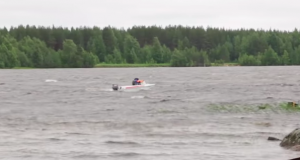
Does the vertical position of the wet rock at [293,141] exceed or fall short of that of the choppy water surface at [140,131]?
it exceeds it

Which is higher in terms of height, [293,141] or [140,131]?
[293,141]

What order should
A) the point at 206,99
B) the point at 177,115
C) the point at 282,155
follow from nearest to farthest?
the point at 282,155 < the point at 177,115 < the point at 206,99

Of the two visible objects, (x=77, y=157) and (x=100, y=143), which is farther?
(x=100, y=143)

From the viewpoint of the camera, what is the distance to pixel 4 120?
41.0 meters

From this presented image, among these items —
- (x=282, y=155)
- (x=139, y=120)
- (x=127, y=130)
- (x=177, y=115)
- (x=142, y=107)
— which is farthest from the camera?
(x=142, y=107)

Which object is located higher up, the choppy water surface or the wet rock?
the wet rock

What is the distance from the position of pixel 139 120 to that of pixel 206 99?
20.0 metres

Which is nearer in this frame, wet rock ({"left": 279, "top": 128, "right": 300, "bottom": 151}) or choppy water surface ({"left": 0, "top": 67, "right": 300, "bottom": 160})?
wet rock ({"left": 279, "top": 128, "right": 300, "bottom": 151})

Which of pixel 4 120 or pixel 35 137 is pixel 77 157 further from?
pixel 4 120

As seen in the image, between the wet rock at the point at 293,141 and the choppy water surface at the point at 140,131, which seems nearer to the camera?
the wet rock at the point at 293,141

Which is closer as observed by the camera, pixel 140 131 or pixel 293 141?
pixel 293 141

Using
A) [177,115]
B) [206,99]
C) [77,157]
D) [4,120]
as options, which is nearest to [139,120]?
[177,115]

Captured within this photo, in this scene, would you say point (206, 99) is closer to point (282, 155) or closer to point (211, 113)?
point (211, 113)

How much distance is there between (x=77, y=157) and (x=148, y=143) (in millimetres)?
4826
